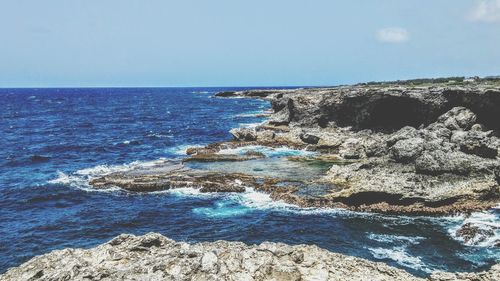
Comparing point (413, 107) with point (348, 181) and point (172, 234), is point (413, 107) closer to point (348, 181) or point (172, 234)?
point (348, 181)

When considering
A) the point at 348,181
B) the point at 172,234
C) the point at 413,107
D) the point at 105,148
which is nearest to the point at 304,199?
the point at 348,181

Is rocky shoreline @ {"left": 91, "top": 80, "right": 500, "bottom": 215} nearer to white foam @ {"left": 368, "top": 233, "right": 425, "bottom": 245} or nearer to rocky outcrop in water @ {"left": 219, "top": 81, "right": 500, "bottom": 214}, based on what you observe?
rocky outcrop in water @ {"left": 219, "top": 81, "right": 500, "bottom": 214}

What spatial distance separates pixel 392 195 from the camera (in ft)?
122

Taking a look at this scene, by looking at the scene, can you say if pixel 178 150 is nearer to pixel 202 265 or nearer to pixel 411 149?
pixel 411 149

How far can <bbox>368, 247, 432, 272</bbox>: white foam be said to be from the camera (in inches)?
1053

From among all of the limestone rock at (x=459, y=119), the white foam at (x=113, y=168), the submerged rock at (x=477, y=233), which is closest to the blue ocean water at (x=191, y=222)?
the white foam at (x=113, y=168)

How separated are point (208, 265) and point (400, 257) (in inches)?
749

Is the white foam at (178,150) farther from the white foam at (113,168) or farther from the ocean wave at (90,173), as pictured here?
the white foam at (113,168)

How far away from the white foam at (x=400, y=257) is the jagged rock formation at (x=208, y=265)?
13126mm

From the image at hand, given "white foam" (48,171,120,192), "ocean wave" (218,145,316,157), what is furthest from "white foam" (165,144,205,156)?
"white foam" (48,171,120,192)

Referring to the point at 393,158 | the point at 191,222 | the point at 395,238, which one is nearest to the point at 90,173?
the point at 191,222

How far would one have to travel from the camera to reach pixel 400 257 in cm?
2808

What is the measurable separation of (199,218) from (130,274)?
2510 centimetres

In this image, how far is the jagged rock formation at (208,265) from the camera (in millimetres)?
12586
